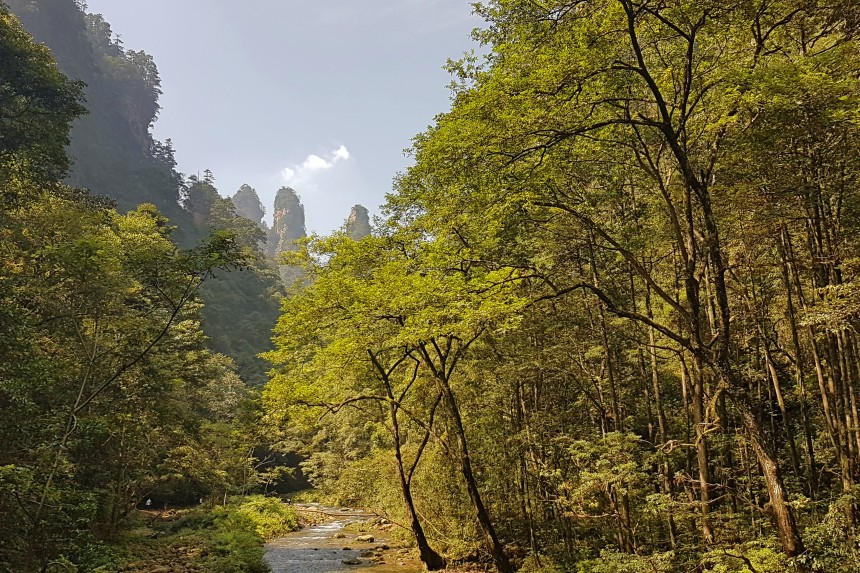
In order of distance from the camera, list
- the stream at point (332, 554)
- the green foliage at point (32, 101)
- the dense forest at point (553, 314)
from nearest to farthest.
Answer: the dense forest at point (553, 314), the stream at point (332, 554), the green foliage at point (32, 101)

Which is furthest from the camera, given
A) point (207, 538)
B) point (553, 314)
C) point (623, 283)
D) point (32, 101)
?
point (32, 101)

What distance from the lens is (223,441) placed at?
21938mm

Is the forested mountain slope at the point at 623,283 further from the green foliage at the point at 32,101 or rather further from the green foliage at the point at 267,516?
the green foliage at the point at 32,101

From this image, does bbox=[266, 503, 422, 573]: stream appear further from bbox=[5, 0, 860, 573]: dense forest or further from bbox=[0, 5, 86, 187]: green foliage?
bbox=[0, 5, 86, 187]: green foliage

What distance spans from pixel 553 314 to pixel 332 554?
1319 cm

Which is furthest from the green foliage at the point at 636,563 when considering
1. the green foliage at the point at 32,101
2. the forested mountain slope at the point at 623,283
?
the green foliage at the point at 32,101

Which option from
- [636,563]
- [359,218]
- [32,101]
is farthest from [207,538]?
[359,218]

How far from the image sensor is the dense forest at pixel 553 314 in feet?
21.2

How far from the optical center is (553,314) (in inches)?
459

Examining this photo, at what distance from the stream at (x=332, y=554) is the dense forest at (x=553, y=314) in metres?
1.36

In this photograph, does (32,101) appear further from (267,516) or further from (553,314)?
(553,314)

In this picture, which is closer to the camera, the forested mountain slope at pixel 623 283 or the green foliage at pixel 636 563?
the forested mountain slope at pixel 623 283

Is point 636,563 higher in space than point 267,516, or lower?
higher

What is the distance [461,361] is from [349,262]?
14.5ft
